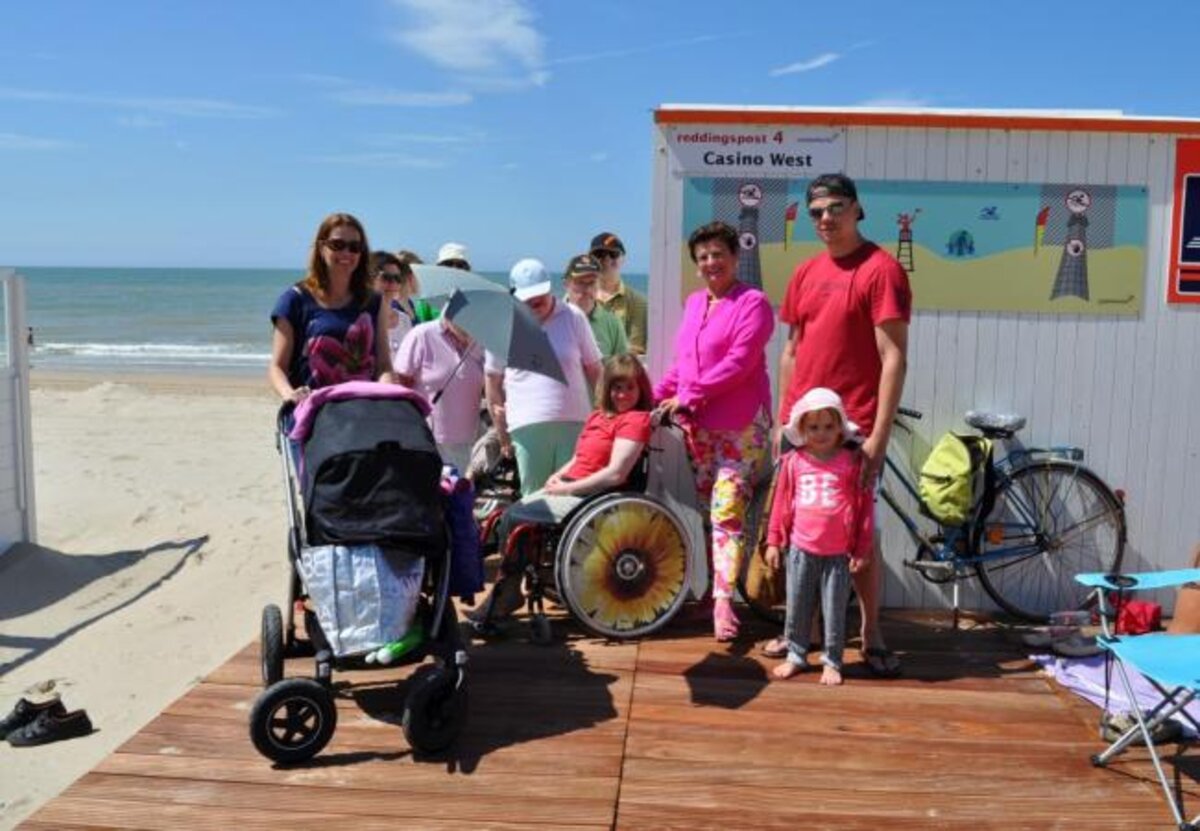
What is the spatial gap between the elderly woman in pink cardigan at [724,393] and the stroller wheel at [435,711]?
4.78ft

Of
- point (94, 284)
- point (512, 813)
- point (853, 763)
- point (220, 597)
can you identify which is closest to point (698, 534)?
point (853, 763)

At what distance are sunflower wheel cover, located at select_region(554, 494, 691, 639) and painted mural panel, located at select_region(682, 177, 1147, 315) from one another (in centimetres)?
141

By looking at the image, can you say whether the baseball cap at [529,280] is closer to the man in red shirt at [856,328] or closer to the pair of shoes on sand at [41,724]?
the man in red shirt at [856,328]

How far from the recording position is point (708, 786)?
3.28 meters

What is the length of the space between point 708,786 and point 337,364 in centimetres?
203

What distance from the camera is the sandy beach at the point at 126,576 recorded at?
18.0 feet

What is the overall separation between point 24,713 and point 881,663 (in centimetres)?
381

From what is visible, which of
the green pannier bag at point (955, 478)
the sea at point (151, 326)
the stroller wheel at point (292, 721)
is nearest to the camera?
the stroller wheel at point (292, 721)

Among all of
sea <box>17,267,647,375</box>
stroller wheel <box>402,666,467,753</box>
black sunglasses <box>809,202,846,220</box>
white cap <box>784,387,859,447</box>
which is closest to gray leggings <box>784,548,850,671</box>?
white cap <box>784,387,859,447</box>

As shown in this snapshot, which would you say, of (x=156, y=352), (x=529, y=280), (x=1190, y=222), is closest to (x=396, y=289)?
(x=529, y=280)

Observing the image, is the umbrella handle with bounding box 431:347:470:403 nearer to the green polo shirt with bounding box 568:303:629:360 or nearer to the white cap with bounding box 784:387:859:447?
the green polo shirt with bounding box 568:303:629:360

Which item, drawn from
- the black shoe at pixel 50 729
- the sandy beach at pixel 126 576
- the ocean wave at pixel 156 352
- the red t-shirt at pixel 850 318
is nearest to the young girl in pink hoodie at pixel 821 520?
the red t-shirt at pixel 850 318

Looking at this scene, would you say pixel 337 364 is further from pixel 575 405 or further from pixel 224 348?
pixel 224 348

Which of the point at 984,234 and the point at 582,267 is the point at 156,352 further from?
the point at 984,234
